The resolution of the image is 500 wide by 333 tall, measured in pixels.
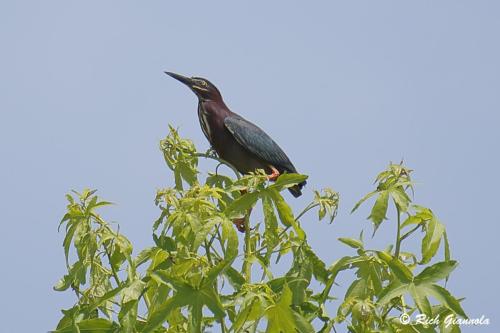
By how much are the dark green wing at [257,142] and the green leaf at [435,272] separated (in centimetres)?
400

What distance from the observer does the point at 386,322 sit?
5.05m

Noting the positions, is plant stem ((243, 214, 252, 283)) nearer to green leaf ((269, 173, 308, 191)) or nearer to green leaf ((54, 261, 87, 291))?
green leaf ((269, 173, 308, 191))

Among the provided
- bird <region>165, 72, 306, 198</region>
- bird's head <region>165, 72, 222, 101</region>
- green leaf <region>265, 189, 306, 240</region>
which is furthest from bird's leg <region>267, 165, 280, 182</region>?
green leaf <region>265, 189, 306, 240</region>

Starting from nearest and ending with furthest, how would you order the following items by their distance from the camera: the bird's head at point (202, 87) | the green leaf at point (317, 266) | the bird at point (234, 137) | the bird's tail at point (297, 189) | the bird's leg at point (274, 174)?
the green leaf at point (317, 266) < the bird's leg at point (274, 174) < the bird at point (234, 137) < the bird's tail at point (297, 189) < the bird's head at point (202, 87)

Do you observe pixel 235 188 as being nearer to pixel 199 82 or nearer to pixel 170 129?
pixel 170 129

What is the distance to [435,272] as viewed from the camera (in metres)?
5.09

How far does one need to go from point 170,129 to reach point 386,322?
7.27 feet

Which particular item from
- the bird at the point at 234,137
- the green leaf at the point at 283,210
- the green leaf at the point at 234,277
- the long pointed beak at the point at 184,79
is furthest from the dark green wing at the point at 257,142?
the green leaf at the point at 234,277

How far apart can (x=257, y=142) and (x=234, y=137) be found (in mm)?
226

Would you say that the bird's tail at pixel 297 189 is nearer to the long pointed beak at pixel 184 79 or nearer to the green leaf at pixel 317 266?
the long pointed beak at pixel 184 79

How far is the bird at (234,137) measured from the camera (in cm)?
894

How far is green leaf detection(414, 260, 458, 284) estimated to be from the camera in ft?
16.6

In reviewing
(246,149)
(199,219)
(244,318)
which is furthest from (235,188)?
(246,149)

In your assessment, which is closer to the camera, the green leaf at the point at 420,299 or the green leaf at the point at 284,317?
the green leaf at the point at 284,317
